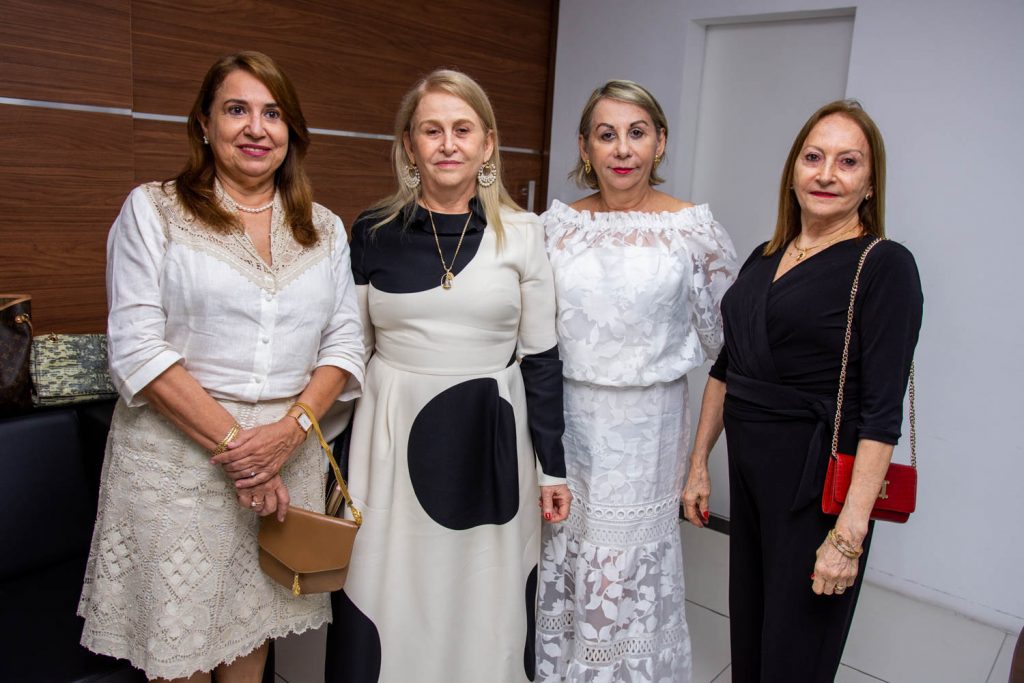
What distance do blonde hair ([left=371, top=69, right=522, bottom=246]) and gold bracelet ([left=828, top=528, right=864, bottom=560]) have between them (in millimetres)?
1084

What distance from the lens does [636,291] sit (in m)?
2.39

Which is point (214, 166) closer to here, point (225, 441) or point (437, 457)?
point (225, 441)

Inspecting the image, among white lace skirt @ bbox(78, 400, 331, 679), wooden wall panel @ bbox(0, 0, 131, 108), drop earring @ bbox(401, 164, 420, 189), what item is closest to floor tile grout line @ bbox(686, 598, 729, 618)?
white lace skirt @ bbox(78, 400, 331, 679)

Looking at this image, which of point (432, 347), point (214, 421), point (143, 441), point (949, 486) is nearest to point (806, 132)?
point (432, 347)

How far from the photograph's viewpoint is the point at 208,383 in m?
1.93

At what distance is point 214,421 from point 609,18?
132 inches

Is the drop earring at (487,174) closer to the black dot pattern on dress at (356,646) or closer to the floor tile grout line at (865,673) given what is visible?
the black dot pattern on dress at (356,646)

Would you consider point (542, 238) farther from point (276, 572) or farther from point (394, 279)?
point (276, 572)

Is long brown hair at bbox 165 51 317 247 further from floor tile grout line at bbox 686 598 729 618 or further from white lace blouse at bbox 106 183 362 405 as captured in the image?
floor tile grout line at bbox 686 598 729 618

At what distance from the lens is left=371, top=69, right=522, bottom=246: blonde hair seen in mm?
2209

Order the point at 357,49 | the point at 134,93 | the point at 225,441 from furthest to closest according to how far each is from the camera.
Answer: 1. the point at 357,49
2. the point at 134,93
3. the point at 225,441

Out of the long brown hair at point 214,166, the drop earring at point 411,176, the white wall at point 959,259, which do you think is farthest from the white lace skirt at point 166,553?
the white wall at point 959,259

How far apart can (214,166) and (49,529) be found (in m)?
1.35

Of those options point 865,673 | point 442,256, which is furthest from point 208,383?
point 865,673
